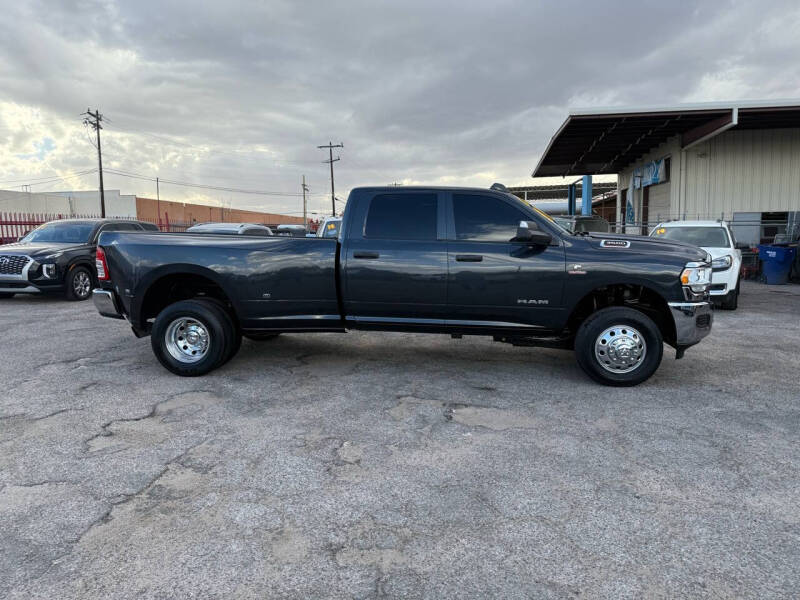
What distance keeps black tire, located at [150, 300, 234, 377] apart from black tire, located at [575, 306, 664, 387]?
361 centimetres

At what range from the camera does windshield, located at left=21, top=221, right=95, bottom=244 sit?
11712 millimetres

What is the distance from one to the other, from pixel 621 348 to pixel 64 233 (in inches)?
466

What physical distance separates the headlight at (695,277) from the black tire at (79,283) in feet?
36.8

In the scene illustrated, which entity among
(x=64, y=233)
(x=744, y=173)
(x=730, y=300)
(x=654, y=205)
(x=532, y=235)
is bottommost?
(x=730, y=300)

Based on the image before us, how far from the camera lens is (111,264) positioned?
5621mm

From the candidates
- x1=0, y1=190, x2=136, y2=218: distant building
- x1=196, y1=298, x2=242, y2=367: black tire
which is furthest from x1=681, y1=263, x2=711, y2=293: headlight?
x1=0, y1=190, x2=136, y2=218: distant building

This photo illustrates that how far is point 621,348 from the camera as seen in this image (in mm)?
5168

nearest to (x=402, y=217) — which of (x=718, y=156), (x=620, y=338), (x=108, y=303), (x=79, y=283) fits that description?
(x=620, y=338)

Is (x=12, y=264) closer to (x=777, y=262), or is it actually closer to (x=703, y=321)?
(x=703, y=321)

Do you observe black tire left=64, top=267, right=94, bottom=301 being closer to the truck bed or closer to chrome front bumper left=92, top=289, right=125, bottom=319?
chrome front bumper left=92, top=289, right=125, bottom=319

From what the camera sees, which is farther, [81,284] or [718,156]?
[718,156]

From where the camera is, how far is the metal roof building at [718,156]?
16984 millimetres

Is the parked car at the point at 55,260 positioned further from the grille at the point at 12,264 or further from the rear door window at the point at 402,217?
the rear door window at the point at 402,217

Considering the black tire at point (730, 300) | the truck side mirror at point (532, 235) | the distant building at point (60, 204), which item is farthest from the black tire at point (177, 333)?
the distant building at point (60, 204)
